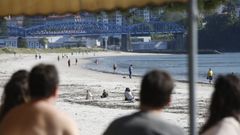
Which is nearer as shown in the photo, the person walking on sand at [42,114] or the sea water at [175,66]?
the person walking on sand at [42,114]

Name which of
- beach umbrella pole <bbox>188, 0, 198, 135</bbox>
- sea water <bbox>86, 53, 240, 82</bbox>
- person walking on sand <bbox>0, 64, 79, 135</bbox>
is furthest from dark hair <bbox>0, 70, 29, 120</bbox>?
sea water <bbox>86, 53, 240, 82</bbox>

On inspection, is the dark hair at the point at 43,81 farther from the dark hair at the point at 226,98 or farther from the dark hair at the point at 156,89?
the dark hair at the point at 226,98

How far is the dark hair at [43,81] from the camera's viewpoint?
11.1 feet

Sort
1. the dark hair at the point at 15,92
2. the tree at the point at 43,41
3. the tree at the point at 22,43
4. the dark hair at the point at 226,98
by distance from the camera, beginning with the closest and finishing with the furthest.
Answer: the dark hair at the point at 226,98 → the dark hair at the point at 15,92 → the tree at the point at 22,43 → the tree at the point at 43,41

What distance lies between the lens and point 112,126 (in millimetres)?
3297

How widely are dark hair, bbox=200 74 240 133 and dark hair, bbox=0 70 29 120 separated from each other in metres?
1.06

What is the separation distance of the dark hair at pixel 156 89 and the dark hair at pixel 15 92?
2.62 feet

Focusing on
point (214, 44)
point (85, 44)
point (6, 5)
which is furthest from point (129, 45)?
point (6, 5)

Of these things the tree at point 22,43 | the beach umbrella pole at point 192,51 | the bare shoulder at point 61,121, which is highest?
the beach umbrella pole at point 192,51

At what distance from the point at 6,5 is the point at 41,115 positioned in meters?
1.05

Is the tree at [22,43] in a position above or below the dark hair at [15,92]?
below

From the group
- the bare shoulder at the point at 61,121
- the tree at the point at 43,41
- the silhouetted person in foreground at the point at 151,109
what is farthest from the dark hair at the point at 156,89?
the tree at the point at 43,41

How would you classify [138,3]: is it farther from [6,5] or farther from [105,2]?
[6,5]

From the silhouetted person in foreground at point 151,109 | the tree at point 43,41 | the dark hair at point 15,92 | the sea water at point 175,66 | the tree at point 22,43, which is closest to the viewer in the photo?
the silhouetted person in foreground at point 151,109
